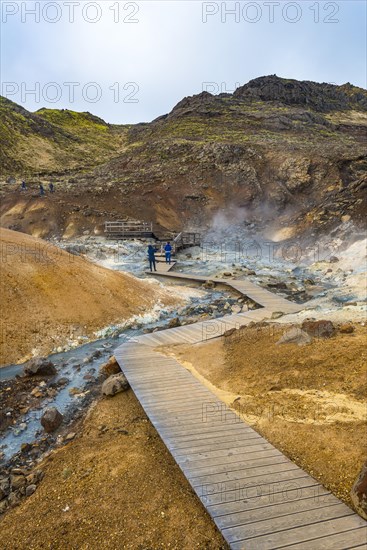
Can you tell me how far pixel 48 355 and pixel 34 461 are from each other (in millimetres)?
5293

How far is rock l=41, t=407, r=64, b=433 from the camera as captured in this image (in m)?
8.65

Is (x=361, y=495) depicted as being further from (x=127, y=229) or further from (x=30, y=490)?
(x=127, y=229)

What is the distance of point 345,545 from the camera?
14.8ft

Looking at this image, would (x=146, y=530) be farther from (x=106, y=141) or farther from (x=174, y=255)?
(x=106, y=141)

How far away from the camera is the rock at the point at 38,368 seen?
36.5ft

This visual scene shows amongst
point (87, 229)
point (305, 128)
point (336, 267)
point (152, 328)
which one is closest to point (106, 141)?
point (305, 128)

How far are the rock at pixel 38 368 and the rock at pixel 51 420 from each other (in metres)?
2.43

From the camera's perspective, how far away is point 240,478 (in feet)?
18.9

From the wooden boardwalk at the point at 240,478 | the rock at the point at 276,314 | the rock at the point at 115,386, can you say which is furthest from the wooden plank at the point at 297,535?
the rock at the point at 276,314

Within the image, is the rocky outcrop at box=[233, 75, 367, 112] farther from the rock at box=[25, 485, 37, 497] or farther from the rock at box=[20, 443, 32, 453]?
the rock at box=[25, 485, 37, 497]

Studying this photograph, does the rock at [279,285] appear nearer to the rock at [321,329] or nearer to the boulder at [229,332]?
the boulder at [229,332]

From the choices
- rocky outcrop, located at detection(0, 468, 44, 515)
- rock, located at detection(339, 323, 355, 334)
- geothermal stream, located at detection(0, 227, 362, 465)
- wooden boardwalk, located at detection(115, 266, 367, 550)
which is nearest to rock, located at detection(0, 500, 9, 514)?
rocky outcrop, located at detection(0, 468, 44, 515)

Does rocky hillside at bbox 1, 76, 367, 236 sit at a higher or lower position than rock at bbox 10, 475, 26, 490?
higher

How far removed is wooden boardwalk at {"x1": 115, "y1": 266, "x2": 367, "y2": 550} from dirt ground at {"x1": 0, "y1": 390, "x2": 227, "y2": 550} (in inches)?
14.4
